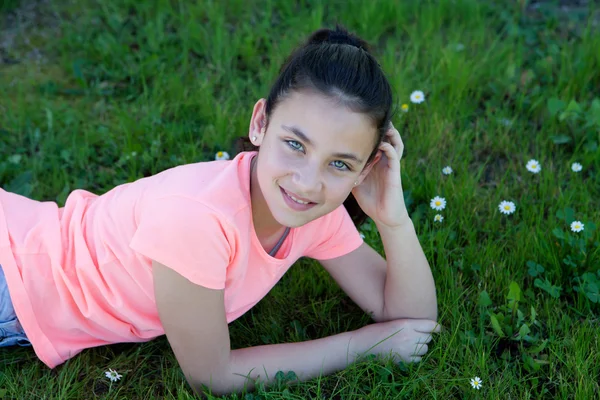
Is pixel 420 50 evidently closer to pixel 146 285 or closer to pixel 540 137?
pixel 540 137

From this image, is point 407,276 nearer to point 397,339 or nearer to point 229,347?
point 397,339

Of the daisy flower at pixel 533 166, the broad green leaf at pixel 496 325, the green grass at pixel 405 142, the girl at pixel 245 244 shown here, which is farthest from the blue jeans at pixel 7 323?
the daisy flower at pixel 533 166

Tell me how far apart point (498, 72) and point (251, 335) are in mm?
1957

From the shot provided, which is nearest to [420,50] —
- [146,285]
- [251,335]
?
[251,335]

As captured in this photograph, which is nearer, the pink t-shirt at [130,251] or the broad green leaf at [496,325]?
the pink t-shirt at [130,251]

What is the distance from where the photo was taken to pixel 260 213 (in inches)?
84.2

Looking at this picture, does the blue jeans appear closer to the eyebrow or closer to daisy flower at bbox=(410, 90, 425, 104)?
the eyebrow

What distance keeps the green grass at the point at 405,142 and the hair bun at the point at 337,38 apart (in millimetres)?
958

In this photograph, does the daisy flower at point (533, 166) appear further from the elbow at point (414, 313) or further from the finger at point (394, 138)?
the finger at point (394, 138)

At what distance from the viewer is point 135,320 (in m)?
2.23

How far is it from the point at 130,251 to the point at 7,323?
0.48 metres

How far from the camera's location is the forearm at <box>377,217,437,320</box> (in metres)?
2.38

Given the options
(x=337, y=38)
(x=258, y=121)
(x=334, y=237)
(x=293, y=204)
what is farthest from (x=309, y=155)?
(x=334, y=237)

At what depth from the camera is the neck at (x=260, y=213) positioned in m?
2.12
